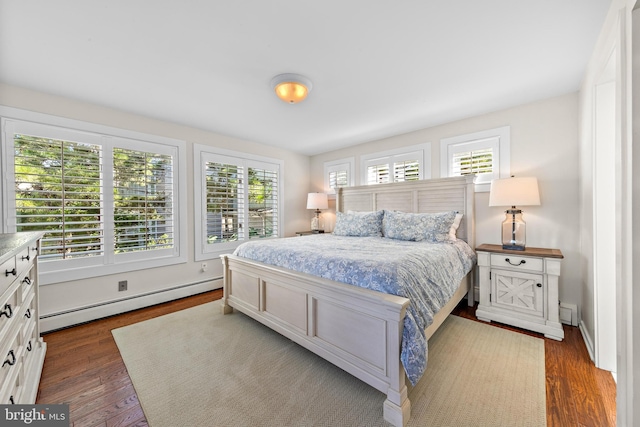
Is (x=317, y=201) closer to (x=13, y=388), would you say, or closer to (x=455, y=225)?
(x=455, y=225)

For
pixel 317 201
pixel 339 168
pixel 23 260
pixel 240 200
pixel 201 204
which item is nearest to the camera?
pixel 23 260

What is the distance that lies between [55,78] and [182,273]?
237 cm

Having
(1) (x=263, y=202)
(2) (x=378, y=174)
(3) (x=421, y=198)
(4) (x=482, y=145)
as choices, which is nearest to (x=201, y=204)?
(1) (x=263, y=202)

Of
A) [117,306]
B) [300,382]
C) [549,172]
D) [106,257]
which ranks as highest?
[549,172]

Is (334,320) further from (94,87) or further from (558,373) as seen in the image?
(94,87)

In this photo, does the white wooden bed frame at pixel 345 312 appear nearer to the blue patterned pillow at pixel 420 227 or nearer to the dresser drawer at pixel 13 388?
the blue patterned pillow at pixel 420 227

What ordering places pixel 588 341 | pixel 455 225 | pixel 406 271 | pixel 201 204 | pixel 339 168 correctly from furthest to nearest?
pixel 339 168
pixel 201 204
pixel 455 225
pixel 588 341
pixel 406 271

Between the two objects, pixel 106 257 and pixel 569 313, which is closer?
pixel 569 313

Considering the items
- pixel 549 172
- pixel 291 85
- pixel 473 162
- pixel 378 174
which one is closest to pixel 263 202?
pixel 378 174

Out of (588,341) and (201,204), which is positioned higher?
(201,204)

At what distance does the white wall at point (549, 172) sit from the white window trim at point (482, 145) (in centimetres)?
6

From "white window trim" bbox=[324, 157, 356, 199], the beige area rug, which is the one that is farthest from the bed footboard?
"white window trim" bbox=[324, 157, 356, 199]

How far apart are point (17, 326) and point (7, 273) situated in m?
0.41

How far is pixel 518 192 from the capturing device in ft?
8.16
